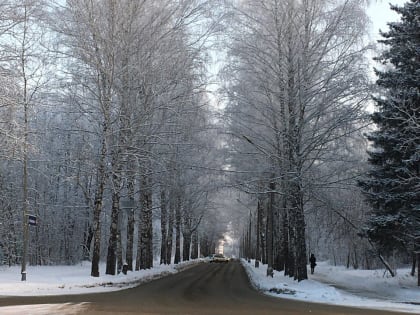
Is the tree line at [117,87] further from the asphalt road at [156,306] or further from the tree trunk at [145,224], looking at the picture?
the asphalt road at [156,306]

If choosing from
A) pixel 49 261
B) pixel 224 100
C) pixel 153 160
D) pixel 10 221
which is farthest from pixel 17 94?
pixel 49 261

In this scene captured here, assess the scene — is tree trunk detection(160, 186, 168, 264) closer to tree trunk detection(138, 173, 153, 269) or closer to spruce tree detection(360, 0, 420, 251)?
tree trunk detection(138, 173, 153, 269)

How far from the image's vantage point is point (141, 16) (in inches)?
930

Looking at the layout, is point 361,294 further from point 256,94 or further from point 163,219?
point 163,219

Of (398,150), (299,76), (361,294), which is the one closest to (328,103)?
(299,76)

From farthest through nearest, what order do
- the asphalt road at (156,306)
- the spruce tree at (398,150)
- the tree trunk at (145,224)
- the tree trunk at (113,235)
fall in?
the tree trunk at (145,224), the tree trunk at (113,235), the spruce tree at (398,150), the asphalt road at (156,306)

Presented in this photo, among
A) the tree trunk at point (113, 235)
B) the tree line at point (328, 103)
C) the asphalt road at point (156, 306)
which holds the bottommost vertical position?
the asphalt road at point (156, 306)

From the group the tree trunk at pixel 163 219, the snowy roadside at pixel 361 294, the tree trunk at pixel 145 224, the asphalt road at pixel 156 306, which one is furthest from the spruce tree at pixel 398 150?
the tree trunk at pixel 163 219

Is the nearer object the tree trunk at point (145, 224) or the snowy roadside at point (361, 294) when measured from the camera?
the snowy roadside at point (361, 294)

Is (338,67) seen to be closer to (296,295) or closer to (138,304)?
(296,295)

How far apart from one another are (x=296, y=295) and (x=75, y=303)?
8.26 metres

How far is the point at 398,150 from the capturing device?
18906mm

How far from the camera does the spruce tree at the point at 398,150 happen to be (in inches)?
761

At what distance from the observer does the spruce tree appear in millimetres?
19328
